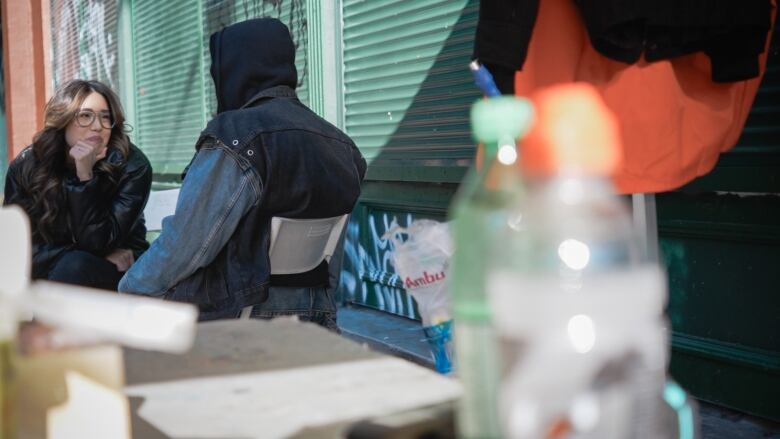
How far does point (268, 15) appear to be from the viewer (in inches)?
278

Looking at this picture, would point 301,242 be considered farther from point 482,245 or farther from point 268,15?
point 268,15

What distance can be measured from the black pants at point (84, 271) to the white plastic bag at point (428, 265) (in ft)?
8.16

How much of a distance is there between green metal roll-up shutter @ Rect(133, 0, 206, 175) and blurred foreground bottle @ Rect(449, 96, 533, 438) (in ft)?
26.2

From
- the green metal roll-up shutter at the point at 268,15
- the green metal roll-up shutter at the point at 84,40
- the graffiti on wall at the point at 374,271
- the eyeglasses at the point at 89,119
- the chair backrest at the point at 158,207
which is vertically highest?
the green metal roll-up shutter at the point at 84,40

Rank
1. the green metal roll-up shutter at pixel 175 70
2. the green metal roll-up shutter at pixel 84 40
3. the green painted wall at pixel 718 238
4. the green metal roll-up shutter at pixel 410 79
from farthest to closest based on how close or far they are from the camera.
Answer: the green metal roll-up shutter at pixel 84 40 → the green metal roll-up shutter at pixel 175 70 → the green metal roll-up shutter at pixel 410 79 → the green painted wall at pixel 718 238

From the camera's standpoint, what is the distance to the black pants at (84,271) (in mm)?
4250

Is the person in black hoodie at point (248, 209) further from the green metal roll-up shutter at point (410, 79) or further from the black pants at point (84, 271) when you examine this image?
the green metal roll-up shutter at point (410, 79)

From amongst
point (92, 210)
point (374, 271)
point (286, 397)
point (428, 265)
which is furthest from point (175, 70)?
point (286, 397)

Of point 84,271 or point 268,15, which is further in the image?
point 268,15

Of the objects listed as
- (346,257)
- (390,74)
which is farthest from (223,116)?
(346,257)

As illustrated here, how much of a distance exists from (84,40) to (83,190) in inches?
376

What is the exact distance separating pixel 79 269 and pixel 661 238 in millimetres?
2614

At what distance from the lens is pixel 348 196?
10.6ft

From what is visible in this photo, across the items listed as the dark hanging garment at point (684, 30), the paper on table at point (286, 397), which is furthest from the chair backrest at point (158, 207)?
the paper on table at point (286, 397)
